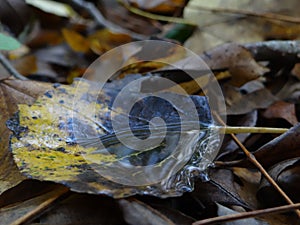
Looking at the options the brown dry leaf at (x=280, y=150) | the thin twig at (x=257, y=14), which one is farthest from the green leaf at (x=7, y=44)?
the thin twig at (x=257, y=14)

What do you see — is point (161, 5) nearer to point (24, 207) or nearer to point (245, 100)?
point (245, 100)

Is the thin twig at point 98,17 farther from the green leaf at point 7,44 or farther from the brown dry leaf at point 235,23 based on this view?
the green leaf at point 7,44

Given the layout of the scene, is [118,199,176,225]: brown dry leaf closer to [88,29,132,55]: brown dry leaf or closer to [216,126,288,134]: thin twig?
[216,126,288,134]: thin twig

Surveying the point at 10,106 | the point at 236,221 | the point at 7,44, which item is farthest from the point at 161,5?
the point at 236,221

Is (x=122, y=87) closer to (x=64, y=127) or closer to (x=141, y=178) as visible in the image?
(x=64, y=127)

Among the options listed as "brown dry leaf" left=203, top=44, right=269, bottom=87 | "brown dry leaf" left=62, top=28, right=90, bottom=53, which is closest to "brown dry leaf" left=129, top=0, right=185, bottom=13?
"brown dry leaf" left=62, top=28, right=90, bottom=53

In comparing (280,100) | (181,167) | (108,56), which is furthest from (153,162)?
(108,56)

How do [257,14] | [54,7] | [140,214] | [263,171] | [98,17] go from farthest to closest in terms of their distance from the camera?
[54,7] → [98,17] → [257,14] → [263,171] → [140,214]
